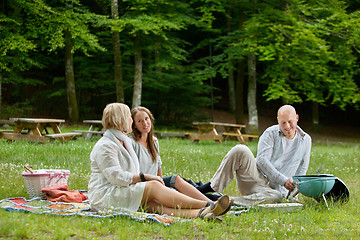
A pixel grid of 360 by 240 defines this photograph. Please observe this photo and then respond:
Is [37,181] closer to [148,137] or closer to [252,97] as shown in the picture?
[148,137]

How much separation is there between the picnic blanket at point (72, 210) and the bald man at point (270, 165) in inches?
54.8

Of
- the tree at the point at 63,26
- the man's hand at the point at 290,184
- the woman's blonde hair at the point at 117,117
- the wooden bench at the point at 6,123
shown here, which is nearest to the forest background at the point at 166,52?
the tree at the point at 63,26

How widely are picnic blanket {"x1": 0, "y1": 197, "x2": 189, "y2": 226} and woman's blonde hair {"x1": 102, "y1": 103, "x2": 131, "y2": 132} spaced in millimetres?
917

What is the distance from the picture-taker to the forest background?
16781mm

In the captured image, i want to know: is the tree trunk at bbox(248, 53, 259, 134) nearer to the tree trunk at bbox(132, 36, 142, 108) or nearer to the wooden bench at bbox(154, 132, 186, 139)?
the wooden bench at bbox(154, 132, 186, 139)

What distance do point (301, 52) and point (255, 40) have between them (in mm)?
1950

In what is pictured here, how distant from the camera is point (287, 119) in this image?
20.4 feet

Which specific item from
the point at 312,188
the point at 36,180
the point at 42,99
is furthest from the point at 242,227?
the point at 42,99

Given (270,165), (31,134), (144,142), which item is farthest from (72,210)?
(31,134)

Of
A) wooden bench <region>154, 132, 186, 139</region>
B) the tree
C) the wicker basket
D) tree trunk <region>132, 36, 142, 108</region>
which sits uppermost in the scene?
the tree

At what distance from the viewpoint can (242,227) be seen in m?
4.92

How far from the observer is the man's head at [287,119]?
6.16 metres

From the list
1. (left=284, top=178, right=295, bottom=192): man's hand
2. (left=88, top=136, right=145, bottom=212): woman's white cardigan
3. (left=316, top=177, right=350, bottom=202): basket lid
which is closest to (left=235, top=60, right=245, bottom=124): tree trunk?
(left=316, top=177, right=350, bottom=202): basket lid

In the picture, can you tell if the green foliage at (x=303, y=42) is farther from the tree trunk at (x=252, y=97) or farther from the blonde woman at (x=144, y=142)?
the blonde woman at (x=144, y=142)
